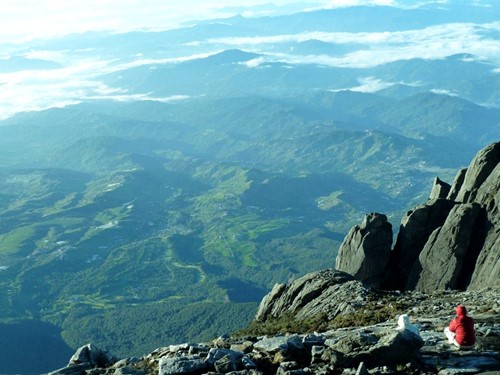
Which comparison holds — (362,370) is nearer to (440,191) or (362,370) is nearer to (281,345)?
(281,345)

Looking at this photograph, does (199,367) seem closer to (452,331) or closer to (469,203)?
(452,331)

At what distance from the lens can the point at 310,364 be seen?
32.5 metres

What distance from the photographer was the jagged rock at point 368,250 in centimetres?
7638

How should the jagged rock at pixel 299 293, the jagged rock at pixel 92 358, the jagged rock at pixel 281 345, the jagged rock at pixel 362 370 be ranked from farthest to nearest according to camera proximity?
the jagged rock at pixel 299 293
the jagged rock at pixel 92 358
the jagged rock at pixel 281 345
the jagged rock at pixel 362 370

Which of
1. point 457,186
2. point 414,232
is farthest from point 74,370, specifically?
point 457,186

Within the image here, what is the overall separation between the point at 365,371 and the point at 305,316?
28774 millimetres

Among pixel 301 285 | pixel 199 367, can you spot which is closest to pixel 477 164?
pixel 301 285

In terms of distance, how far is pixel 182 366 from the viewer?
33750mm

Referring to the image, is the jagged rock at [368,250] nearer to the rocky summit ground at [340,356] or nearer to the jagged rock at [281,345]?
the rocky summit ground at [340,356]

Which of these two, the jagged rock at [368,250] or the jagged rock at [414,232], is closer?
the jagged rock at [414,232]

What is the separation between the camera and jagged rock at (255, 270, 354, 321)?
63.3 metres

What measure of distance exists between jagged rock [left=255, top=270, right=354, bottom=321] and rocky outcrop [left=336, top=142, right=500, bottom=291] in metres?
10.0

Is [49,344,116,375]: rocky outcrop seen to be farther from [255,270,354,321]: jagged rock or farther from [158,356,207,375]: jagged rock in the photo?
[255,270,354,321]: jagged rock

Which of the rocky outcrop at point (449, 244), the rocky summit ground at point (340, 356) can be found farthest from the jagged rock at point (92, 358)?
the rocky outcrop at point (449, 244)
